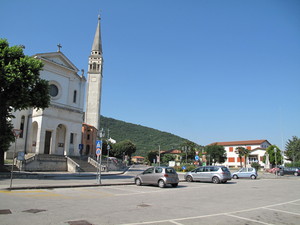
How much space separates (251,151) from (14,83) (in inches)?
2901

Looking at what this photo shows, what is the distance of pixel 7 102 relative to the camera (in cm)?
2325

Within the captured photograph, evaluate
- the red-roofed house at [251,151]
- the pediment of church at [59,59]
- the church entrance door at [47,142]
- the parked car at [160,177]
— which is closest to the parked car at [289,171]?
the parked car at [160,177]

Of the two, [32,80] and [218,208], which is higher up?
[32,80]

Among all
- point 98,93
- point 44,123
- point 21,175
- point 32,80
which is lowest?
point 21,175

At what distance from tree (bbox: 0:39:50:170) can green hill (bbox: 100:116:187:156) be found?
118371 mm

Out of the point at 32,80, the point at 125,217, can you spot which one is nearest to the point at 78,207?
the point at 125,217

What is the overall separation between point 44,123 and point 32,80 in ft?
52.5

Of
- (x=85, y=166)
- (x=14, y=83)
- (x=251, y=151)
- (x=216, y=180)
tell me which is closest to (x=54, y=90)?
(x=85, y=166)

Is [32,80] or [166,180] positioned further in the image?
[32,80]

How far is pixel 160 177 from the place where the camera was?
16969 millimetres

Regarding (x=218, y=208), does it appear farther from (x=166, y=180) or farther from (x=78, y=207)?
(x=166, y=180)

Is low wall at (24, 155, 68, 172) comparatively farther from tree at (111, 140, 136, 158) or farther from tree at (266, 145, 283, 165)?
tree at (266, 145, 283, 165)

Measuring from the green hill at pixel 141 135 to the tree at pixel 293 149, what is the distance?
72676mm

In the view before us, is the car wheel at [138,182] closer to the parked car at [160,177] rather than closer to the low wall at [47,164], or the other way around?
the parked car at [160,177]
